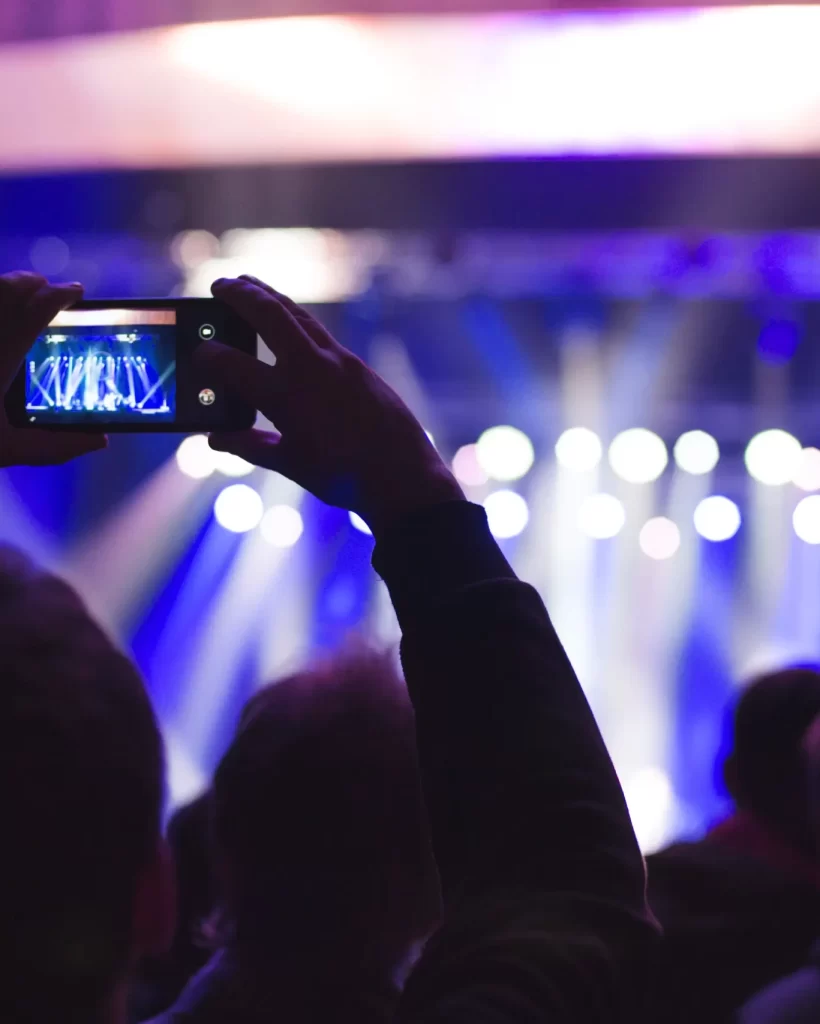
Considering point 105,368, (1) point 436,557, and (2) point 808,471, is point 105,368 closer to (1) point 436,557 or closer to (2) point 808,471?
(1) point 436,557

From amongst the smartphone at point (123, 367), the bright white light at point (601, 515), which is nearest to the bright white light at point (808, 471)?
the bright white light at point (601, 515)

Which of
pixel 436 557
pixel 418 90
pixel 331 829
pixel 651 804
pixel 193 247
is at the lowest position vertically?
pixel 651 804

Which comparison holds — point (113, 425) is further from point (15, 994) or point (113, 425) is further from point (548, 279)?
point (548, 279)

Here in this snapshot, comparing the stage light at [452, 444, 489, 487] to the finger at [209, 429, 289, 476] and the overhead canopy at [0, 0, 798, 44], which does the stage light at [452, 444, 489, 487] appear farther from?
Result: the finger at [209, 429, 289, 476]

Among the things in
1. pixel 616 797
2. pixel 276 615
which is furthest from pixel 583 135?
pixel 276 615

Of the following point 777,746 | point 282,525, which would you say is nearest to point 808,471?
point 282,525

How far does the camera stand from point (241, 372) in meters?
0.51

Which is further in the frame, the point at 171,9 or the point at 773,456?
the point at 773,456

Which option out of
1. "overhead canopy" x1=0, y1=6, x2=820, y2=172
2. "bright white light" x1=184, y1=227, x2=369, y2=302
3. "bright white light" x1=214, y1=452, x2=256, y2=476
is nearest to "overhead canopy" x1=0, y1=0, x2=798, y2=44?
"overhead canopy" x1=0, y1=6, x2=820, y2=172

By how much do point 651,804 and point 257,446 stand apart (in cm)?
407

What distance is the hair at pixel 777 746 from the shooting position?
4.22ft

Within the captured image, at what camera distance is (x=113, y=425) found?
A: 2.13ft

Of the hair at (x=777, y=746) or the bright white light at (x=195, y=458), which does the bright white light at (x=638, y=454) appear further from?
the hair at (x=777, y=746)

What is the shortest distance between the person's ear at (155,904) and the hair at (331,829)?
221mm
